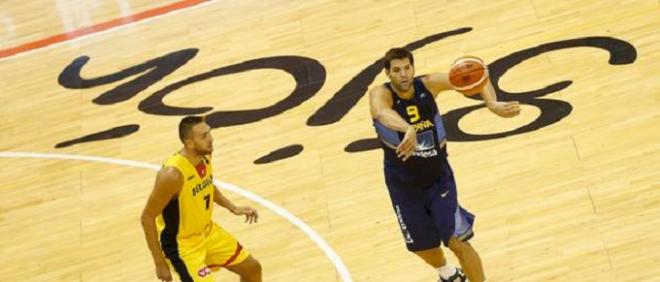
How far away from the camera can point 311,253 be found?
1110 centimetres

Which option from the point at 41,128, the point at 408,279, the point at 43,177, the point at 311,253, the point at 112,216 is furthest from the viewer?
the point at 41,128

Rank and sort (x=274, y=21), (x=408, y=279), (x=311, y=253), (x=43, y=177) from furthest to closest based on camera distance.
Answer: (x=274, y=21), (x=43, y=177), (x=311, y=253), (x=408, y=279)

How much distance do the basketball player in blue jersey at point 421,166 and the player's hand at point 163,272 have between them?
1.71m

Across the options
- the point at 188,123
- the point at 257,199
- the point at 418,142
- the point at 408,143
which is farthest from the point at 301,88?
the point at 408,143

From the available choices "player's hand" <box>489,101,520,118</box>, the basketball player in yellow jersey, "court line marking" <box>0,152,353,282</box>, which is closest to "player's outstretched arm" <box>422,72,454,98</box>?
"player's hand" <box>489,101,520,118</box>

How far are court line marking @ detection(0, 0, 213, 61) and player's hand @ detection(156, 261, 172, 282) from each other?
7343 millimetres

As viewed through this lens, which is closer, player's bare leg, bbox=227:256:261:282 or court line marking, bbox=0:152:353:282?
player's bare leg, bbox=227:256:261:282

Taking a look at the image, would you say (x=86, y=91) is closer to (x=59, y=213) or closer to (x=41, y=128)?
(x=41, y=128)

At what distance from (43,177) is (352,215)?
3647 mm

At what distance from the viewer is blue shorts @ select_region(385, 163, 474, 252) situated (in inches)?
365

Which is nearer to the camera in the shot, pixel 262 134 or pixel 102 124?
pixel 262 134

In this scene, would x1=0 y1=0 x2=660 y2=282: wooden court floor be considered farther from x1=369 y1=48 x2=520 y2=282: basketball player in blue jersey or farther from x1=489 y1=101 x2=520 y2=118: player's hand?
x1=489 y1=101 x2=520 y2=118: player's hand

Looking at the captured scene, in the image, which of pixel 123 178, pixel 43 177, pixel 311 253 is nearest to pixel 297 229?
pixel 311 253

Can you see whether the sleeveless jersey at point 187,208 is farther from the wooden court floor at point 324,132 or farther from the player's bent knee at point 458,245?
the player's bent knee at point 458,245
